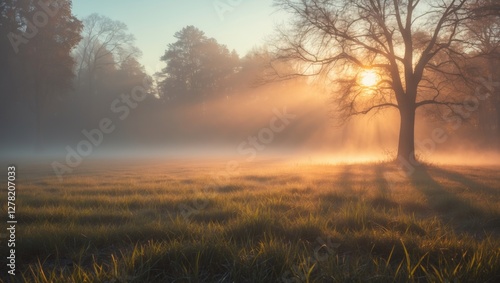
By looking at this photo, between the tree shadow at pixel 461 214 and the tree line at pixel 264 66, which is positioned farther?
the tree line at pixel 264 66

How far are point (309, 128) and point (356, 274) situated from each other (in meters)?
39.7

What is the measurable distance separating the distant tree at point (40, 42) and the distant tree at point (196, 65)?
1724cm

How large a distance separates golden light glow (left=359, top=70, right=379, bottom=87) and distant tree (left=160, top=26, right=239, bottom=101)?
3428 centimetres

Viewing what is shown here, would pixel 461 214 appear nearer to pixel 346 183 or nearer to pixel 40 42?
pixel 346 183

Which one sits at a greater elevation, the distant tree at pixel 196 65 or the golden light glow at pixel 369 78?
the distant tree at pixel 196 65

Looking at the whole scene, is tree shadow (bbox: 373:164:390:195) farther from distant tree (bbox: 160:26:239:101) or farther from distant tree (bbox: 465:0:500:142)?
distant tree (bbox: 160:26:239:101)

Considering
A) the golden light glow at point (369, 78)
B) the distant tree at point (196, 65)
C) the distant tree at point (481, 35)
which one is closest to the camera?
the distant tree at point (481, 35)

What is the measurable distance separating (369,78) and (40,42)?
1193 inches

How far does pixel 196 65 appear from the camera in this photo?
47750 mm

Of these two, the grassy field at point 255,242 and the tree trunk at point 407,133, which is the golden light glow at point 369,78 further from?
the grassy field at point 255,242

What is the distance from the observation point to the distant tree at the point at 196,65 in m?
47.2

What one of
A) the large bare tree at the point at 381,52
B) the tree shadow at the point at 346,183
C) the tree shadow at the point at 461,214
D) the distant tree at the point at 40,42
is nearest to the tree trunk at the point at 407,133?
the large bare tree at the point at 381,52

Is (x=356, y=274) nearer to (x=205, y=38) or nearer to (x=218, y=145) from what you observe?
(x=218, y=145)

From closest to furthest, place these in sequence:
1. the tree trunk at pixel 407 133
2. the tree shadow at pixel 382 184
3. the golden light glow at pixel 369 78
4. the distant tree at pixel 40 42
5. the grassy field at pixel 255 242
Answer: the grassy field at pixel 255 242 < the tree shadow at pixel 382 184 < the tree trunk at pixel 407 133 < the golden light glow at pixel 369 78 < the distant tree at pixel 40 42
